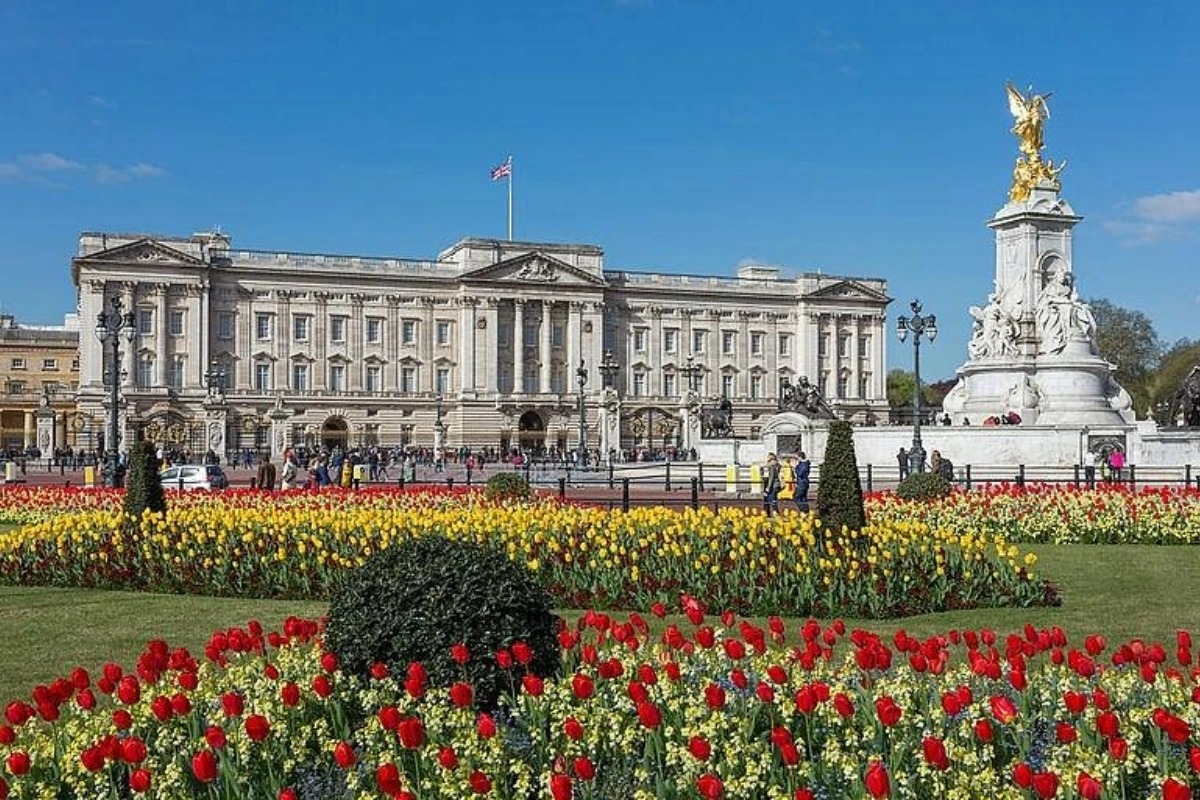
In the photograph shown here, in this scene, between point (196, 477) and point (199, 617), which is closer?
point (199, 617)

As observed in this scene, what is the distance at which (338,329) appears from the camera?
307ft

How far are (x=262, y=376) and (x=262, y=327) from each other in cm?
332

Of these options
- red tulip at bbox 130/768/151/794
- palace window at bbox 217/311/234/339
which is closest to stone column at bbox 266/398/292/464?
palace window at bbox 217/311/234/339

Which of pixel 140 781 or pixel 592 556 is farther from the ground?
pixel 592 556

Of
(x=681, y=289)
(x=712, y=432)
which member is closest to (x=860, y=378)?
(x=681, y=289)

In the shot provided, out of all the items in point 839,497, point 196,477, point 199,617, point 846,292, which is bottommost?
point 199,617

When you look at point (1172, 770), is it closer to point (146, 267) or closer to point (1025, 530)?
point (1025, 530)

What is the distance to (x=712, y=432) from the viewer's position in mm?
61875

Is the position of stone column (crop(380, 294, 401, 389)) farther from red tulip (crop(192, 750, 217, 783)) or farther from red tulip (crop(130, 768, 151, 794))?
red tulip (crop(192, 750, 217, 783))

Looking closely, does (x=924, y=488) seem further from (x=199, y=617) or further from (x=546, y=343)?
(x=546, y=343)

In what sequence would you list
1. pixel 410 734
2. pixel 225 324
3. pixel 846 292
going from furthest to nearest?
pixel 846 292, pixel 225 324, pixel 410 734

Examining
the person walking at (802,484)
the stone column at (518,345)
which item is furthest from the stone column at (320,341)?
the person walking at (802,484)

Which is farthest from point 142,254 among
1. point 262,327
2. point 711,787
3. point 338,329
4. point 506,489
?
point 711,787

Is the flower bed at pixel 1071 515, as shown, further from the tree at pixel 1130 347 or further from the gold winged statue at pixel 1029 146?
the tree at pixel 1130 347
